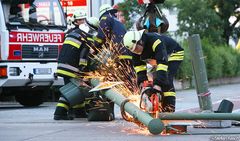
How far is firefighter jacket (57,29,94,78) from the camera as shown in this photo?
12852 millimetres

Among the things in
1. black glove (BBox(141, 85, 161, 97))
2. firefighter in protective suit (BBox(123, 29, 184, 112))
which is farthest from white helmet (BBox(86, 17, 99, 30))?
black glove (BBox(141, 85, 161, 97))

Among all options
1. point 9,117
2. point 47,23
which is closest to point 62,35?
point 47,23

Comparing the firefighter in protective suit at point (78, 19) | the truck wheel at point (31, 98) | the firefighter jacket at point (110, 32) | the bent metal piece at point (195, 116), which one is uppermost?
the firefighter in protective suit at point (78, 19)

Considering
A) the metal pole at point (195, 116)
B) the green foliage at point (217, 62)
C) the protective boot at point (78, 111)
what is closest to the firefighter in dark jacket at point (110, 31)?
the protective boot at point (78, 111)

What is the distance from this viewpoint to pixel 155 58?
10086mm

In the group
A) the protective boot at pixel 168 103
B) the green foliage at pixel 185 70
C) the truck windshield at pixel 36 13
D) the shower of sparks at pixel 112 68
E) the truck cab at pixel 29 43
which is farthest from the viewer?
the green foliage at pixel 185 70

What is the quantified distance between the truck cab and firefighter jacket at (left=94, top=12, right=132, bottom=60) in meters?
4.86

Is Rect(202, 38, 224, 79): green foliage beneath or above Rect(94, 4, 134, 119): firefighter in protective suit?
beneath

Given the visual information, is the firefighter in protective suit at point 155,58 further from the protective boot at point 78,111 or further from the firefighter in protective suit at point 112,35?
the protective boot at point 78,111

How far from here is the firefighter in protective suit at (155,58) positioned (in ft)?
32.2

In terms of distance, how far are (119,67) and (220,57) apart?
20.9 meters

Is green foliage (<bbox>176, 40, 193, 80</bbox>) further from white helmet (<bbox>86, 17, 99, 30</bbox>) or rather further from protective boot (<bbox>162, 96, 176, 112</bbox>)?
protective boot (<bbox>162, 96, 176, 112</bbox>)

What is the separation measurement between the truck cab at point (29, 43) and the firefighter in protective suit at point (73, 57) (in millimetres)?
4420

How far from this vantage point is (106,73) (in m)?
12.0
